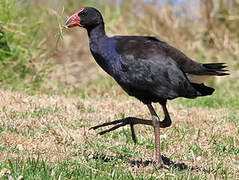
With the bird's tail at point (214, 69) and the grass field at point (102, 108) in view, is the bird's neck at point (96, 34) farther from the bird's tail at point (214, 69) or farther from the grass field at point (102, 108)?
the bird's tail at point (214, 69)

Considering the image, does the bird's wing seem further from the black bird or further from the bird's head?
the bird's head

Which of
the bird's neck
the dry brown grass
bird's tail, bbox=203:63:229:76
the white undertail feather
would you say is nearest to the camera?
bird's tail, bbox=203:63:229:76

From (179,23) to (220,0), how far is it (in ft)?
3.28

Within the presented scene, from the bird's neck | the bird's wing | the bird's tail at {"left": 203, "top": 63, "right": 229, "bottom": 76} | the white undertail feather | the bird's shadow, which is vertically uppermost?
the bird's neck

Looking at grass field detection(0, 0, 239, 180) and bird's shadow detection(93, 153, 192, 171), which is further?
bird's shadow detection(93, 153, 192, 171)

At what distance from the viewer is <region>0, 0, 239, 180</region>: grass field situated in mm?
3984

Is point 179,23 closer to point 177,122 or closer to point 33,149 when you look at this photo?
point 177,122

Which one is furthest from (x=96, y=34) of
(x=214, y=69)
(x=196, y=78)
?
(x=214, y=69)

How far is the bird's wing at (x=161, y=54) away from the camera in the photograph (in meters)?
4.03

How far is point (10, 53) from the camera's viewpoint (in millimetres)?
7312

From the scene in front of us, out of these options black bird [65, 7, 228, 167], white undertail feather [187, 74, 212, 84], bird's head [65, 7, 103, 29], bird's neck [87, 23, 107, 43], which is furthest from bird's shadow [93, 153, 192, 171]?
bird's head [65, 7, 103, 29]

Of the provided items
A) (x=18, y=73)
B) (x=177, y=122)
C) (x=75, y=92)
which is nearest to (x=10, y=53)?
(x=18, y=73)

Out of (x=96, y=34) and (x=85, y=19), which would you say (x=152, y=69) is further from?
(x=85, y=19)

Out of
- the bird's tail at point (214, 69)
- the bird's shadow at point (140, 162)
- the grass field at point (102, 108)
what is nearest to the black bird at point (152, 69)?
the bird's tail at point (214, 69)
